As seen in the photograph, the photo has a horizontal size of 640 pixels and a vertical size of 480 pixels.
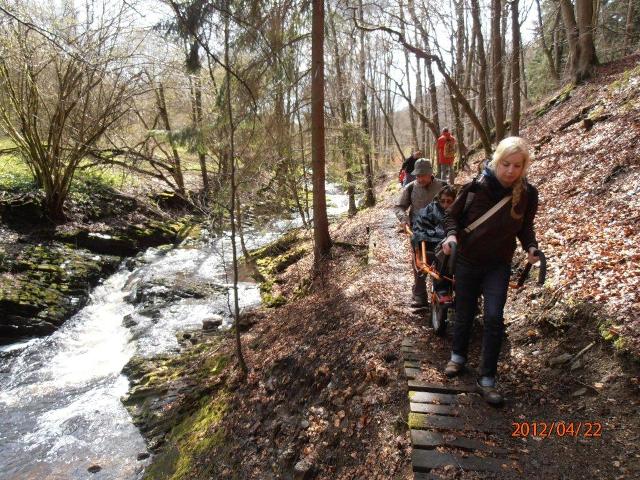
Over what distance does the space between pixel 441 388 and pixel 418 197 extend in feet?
9.17

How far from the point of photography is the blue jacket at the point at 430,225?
17.7 ft

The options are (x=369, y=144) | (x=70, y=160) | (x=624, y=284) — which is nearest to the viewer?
(x=624, y=284)

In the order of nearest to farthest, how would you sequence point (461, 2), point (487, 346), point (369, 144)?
point (487, 346) → point (369, 144) → point (461, 2)

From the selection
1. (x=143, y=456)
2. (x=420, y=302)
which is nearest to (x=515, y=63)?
(x=420, y=302)

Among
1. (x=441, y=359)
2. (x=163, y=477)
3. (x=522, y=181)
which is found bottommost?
(x=163, y=477)

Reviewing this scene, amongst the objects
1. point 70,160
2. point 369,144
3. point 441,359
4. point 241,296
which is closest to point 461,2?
point 369,144

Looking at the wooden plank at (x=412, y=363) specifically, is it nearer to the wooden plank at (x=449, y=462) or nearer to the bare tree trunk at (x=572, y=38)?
the wooden plank at (x=449, y=462)

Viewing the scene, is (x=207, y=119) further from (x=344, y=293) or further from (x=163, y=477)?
(x=163, y=477)

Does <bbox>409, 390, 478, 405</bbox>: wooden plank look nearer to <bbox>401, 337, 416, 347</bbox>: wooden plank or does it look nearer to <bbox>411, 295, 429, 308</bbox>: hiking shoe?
<bbox>401, 337, 416, 347</bbox>: wooden plank

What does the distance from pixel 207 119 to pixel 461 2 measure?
13831 millimetres

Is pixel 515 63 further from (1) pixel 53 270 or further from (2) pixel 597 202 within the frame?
(1) pixel 53 270

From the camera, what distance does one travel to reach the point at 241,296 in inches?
490

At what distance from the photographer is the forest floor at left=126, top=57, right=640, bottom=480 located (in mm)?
3551

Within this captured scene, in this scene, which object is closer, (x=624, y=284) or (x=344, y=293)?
(x=624, y=284)
